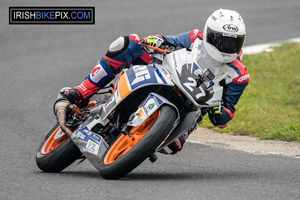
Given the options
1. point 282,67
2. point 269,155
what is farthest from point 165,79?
point 282,67

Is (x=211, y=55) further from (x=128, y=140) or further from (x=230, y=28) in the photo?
(x=128, y=140)

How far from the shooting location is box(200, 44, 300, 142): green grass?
9062 millimetres

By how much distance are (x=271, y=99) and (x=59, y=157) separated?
4820 millimetres

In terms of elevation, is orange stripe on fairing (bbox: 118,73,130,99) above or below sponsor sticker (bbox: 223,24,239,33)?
below

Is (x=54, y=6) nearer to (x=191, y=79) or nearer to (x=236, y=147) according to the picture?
(x=236, y=147)

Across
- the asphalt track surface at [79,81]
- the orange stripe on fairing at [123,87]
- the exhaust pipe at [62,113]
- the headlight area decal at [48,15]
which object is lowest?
the headlight area decal at [48,15]

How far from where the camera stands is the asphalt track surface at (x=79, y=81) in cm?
582

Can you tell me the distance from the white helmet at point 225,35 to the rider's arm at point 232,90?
184 millimetres

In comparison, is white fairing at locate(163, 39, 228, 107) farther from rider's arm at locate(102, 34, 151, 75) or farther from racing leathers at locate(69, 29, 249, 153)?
rider's arm at locate(102, 34, 151, 75)

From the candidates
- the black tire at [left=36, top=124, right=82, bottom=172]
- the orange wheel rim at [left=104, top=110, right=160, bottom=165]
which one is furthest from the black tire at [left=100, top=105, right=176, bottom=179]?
the black tire at [left=36, top=124, right=82, bottom=172]

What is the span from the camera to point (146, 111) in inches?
238

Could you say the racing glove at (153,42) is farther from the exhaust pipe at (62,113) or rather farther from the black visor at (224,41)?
the exhaust pipe at (62,113)

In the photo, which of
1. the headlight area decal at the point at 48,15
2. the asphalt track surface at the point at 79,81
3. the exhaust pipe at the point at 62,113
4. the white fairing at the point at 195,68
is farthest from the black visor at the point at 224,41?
the headlight area decal at the point at 48,15

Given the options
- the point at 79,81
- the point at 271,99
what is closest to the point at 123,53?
the point at 271,99
